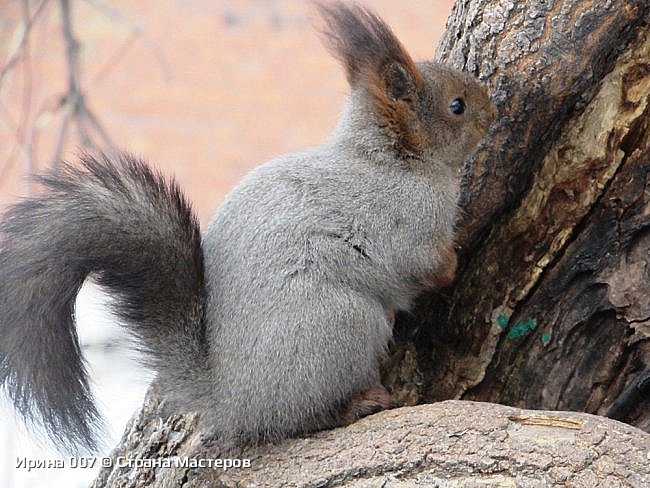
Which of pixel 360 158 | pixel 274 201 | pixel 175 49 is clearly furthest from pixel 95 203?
pixel 175 49

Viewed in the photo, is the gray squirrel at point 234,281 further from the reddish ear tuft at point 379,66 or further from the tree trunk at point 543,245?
the tree trunk at point 543,245

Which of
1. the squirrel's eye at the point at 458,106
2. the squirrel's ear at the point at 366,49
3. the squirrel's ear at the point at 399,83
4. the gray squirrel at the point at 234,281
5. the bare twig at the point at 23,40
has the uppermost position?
the bare twig at the point at 23,40

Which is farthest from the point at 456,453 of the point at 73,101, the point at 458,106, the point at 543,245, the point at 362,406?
the point at 73,101

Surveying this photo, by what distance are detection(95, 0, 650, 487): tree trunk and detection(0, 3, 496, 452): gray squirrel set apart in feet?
0.35

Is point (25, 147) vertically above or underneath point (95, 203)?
above

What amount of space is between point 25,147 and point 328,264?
30.4 inches

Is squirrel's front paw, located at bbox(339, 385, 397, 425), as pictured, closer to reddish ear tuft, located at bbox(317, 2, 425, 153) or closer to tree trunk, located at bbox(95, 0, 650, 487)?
tree trunk, located at bbox(95, 0, 650, 487)

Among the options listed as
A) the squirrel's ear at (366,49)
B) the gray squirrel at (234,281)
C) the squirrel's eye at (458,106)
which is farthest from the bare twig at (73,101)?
the squirrel's eye at (458,106)

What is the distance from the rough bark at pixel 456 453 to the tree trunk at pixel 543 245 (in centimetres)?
3

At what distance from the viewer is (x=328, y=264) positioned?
5.56ft

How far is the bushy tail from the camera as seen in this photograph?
1.52m

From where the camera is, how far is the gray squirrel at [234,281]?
1541 millimetres

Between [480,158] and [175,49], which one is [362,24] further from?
[175,49]

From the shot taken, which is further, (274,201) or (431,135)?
(431,135)
